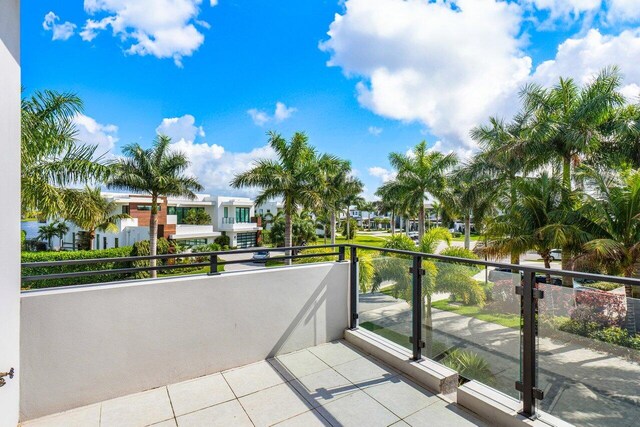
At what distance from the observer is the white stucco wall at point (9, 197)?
1.91m

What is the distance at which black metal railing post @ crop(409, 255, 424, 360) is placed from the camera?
327 centimetres

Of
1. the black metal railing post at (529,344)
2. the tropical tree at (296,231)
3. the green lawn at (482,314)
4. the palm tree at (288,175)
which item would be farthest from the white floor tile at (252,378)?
the tropical tree at (296,231)

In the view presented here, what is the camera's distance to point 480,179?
16.7 meters

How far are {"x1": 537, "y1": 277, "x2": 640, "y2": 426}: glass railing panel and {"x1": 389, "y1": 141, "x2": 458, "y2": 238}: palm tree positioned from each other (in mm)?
16779

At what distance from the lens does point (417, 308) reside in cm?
329

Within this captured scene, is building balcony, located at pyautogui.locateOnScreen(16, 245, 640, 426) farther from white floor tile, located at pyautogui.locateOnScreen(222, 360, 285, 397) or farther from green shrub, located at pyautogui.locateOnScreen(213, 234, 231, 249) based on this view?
green shrub, located at pyautogui.locateOnScreen(213, 234, 231, 249)

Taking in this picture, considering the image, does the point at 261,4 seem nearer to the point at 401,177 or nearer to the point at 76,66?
the point at 76,66

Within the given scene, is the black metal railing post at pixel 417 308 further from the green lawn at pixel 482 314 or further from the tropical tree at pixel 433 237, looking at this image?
the tropical tree at pixel 433 237

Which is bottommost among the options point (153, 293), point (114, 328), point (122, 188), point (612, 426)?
point (612, 426)

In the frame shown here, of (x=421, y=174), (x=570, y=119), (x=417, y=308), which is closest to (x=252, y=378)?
(x=417, y=308)

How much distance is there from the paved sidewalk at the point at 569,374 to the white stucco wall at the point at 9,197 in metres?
3.56

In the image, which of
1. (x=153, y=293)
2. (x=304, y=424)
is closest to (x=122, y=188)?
(x=153, y=293)

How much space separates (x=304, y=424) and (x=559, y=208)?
938 cm

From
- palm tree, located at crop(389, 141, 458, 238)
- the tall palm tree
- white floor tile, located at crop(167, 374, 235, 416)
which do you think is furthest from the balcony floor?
palm tree, located at crop(389, 141, 458, 238)
